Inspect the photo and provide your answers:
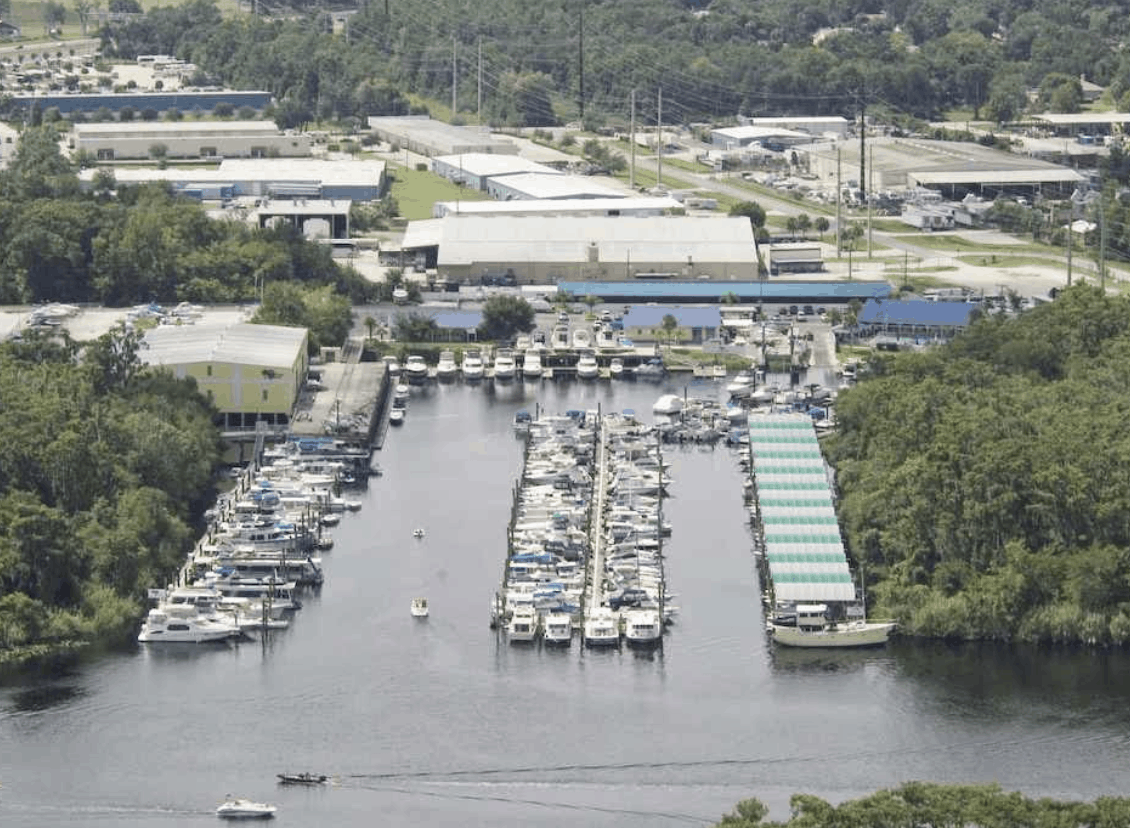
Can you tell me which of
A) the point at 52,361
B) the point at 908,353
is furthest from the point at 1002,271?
the point at 52,361

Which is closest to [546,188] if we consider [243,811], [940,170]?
[940,170]

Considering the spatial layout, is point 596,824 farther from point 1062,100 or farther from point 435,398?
point 1062,100

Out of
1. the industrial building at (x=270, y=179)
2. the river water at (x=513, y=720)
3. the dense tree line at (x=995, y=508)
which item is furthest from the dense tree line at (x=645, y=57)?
the river water at (x=513, y=720)

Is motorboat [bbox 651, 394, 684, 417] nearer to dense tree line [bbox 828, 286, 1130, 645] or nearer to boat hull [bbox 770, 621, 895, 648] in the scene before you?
dense tree line [bbox 828, 286, 1130, 645]

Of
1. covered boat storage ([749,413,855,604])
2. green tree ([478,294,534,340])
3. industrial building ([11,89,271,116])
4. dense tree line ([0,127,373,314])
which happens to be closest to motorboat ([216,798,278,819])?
covered boat storage ([749,413,855,604])

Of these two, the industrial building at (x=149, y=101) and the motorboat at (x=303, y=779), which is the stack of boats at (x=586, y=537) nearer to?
the motorboat at (x=303, y=779)
